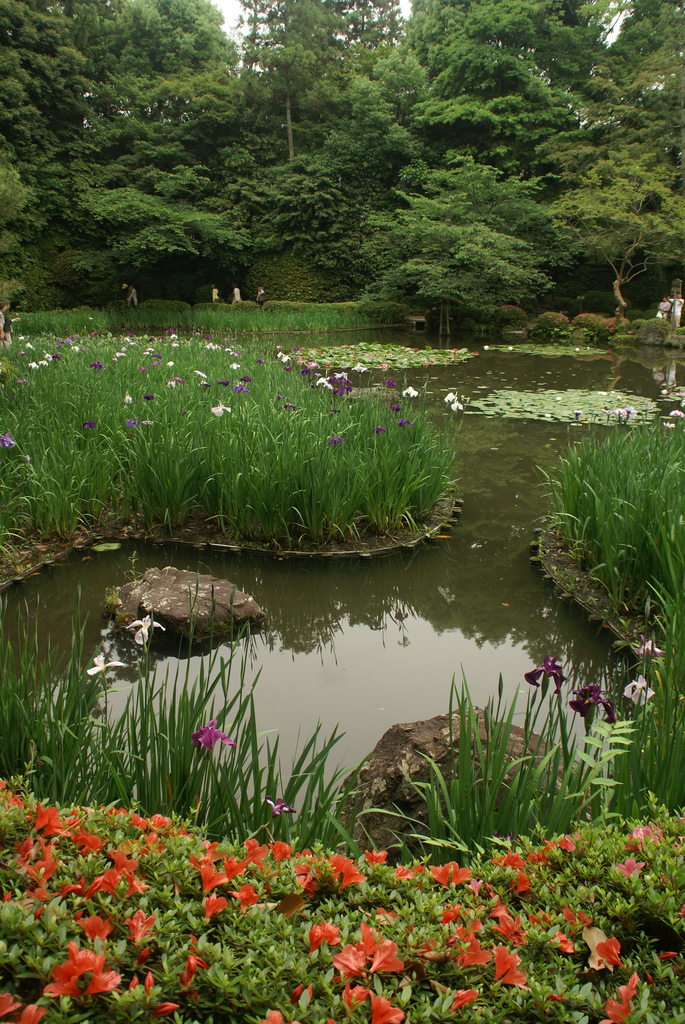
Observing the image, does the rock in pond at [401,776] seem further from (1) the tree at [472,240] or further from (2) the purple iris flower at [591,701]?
(1) the tree at [472,240]

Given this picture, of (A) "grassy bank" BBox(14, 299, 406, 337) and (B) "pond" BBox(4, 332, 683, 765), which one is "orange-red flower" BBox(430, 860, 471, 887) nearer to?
(B) "pond" BBox(4, 332, 683, 765)

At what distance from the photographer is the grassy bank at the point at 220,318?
15852mm

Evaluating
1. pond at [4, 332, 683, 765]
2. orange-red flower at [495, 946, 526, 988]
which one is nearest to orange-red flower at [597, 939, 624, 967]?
orange-red flower at [495, 946, 526, 988]

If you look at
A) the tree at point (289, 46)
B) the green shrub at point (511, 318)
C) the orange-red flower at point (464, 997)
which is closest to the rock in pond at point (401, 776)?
the orange-red flower at point (464, 997)

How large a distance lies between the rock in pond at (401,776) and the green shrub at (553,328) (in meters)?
18.8

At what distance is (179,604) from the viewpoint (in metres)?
3.48

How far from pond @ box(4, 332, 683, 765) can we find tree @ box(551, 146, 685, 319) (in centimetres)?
1677

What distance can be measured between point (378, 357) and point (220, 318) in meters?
6.23

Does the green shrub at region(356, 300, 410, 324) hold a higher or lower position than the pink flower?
higher

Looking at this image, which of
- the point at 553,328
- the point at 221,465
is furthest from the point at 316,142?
the point at 221,465

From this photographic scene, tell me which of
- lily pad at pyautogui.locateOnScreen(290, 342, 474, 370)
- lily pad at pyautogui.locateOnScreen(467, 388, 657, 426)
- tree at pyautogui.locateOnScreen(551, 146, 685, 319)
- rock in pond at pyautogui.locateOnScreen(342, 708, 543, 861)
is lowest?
rock in pond at pyautogui.locateOnScreen(342, 708, 543, 861)

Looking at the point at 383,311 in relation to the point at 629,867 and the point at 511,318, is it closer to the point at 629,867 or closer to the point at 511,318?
the point at 511,318

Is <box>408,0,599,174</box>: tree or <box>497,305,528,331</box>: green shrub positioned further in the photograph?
<box>408,0,599,174</box>: tree

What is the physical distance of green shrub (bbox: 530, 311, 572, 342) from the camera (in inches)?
763
